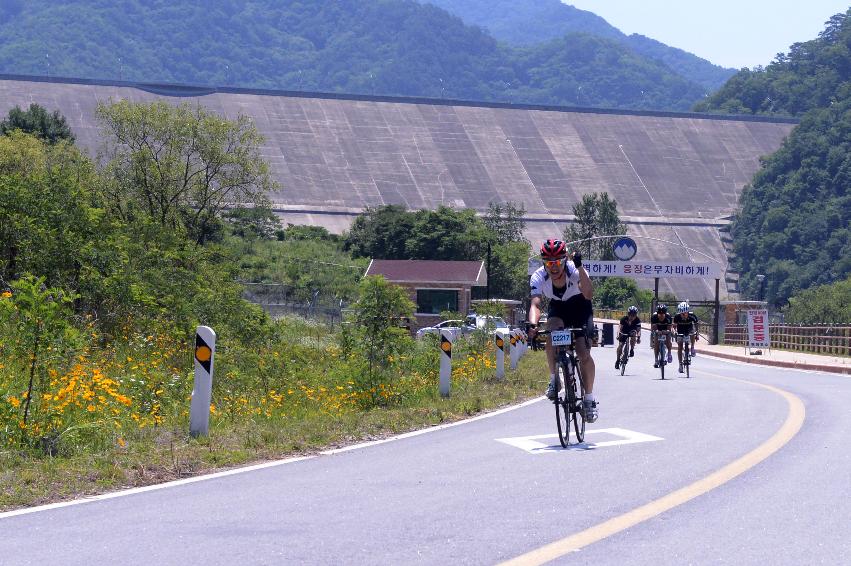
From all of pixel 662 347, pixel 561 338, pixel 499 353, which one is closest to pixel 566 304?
pixel 561 338

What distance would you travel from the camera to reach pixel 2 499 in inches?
314

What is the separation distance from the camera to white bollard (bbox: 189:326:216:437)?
10836 mm

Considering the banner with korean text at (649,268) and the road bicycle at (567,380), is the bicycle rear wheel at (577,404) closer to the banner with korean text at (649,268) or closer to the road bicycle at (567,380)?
the road bicycle at (567,380)

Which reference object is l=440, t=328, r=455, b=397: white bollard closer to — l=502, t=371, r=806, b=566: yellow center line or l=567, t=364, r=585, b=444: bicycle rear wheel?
l=567, t=364, r=585, b=444: bicycle rear wheel

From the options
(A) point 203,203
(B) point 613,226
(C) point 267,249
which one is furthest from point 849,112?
(A) point 203,203

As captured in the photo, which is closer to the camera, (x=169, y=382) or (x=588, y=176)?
(x=169, y=382)

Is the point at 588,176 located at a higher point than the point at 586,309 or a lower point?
higher

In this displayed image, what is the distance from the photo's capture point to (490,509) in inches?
296

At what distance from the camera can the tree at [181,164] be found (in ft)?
165

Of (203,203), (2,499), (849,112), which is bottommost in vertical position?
(2,499)

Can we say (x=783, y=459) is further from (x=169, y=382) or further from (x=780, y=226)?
(x=780, y=226)

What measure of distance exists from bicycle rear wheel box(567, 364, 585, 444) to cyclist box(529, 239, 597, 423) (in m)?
0.04

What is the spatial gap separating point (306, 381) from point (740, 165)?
128 m

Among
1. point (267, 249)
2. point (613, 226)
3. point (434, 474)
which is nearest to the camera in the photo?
point (434, 474)
